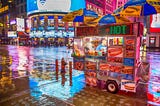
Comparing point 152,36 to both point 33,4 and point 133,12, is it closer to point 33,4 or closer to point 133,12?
point 133,12

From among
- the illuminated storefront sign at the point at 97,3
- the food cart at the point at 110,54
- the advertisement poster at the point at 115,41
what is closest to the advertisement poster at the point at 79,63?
the food cart at the point at 110,54

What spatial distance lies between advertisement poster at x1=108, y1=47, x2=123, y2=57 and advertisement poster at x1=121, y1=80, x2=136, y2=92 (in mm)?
1247

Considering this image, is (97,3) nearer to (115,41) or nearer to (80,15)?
(80,15)

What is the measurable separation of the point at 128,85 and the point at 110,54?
164 centimetres

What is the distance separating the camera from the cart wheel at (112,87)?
8680 mm

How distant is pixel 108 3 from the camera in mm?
Answer: 95750

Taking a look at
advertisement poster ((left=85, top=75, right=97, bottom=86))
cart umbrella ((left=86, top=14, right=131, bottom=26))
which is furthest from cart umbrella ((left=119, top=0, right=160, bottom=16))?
advertisement poster ((left=85, top=75, right=97, bottom=86))

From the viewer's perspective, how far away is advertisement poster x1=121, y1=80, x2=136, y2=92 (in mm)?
8242

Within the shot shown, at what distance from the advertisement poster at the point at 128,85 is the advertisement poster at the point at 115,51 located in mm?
1247

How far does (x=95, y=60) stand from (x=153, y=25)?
1303 inches

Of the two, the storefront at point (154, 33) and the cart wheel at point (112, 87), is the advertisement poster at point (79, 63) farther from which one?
the storefront at point (154, 33)

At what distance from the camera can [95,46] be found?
9.31m

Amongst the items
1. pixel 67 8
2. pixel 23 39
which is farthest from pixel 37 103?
pixel 23 39

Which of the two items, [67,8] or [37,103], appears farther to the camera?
[67,8]
